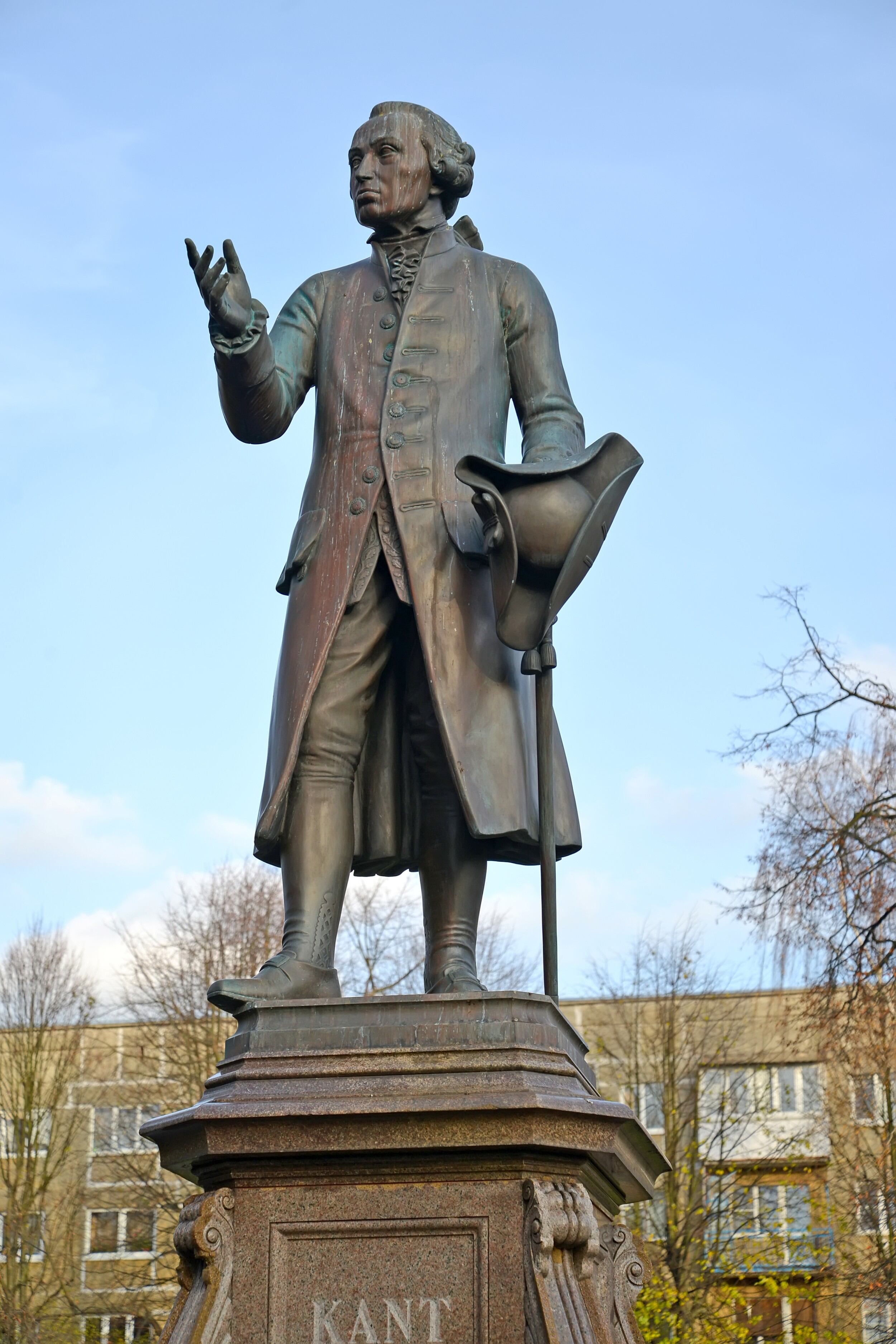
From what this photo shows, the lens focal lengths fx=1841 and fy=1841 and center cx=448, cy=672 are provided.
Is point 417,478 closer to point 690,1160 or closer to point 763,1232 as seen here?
point 690,1160

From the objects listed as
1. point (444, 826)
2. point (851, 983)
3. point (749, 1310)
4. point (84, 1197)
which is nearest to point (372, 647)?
point (444, 826)

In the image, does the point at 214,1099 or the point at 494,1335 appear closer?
the point at 494,1335

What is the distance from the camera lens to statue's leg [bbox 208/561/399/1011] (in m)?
6.05

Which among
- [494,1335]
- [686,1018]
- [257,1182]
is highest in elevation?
[686,1018]

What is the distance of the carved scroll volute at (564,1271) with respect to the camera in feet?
16.5

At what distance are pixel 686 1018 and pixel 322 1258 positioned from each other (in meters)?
27.9

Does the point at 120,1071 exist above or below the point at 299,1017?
above

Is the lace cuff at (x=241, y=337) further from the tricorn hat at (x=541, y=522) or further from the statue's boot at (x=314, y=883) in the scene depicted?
the statue's boot at (x=314, y=883)

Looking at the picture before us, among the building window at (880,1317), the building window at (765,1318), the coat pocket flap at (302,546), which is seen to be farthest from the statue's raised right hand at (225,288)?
the building window at (765,1318)

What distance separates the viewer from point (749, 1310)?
23.9m

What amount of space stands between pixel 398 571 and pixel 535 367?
3.38ft

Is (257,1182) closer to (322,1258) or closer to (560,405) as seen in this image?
(322,1258)

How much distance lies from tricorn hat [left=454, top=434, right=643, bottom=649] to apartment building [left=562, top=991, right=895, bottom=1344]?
11635 mm

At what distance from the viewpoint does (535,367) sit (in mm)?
6758
